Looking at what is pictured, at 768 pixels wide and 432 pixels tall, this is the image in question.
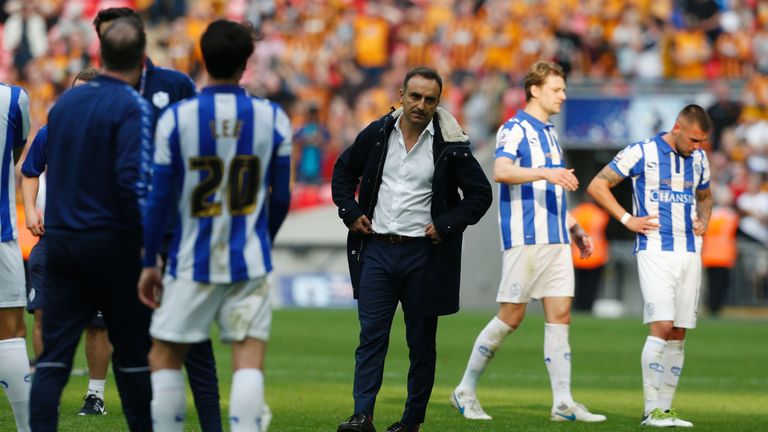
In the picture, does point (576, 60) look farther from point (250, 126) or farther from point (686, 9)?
point (250, 126)

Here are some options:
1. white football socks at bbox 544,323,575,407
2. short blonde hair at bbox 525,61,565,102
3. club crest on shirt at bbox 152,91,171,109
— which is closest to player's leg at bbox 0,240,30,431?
club crest on shirt at bbox 152,91,171,109

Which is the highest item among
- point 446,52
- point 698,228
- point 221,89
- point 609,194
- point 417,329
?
point 446,52

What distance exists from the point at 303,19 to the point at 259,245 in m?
24.0

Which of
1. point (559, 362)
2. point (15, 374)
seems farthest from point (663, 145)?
point (15, 374)

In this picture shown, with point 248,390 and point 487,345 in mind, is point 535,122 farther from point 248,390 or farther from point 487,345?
point 248,390

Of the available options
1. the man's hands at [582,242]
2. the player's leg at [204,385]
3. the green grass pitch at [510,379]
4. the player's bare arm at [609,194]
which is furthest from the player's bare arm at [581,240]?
the player's leg at [204,385]

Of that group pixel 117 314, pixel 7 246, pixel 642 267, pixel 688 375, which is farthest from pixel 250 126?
pixel 688 375

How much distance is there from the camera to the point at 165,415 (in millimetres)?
6164

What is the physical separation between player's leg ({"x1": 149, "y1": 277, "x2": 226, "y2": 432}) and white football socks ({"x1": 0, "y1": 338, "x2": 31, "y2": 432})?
5.08ft

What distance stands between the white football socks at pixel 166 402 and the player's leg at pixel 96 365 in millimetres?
3469

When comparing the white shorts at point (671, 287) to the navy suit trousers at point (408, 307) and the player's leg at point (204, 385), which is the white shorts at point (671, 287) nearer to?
the navy suit trousers at point (408, 307)

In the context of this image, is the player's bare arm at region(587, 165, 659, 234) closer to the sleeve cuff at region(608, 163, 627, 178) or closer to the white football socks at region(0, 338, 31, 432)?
the sleeve cuff at region(608, 163, 627, 178)

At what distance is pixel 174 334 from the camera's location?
610cm

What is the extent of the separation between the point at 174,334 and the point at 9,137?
7.33ft
